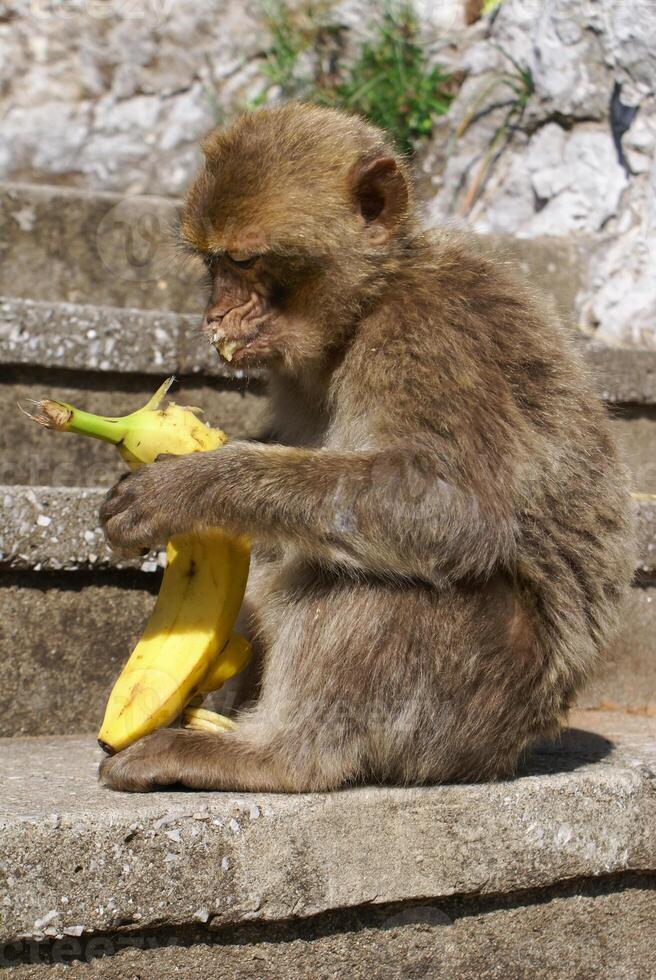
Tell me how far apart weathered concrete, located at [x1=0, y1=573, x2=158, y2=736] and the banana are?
1.03 feet

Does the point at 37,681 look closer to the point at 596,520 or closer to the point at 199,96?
the point at 596,520

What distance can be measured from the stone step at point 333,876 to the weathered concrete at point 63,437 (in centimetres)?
121

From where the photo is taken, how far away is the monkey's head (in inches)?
104

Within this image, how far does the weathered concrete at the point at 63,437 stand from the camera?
370 centimetres

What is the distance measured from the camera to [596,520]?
268 cm

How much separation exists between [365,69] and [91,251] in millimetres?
2360

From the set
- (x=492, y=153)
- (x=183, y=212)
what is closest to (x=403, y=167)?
(x=183, y=212)

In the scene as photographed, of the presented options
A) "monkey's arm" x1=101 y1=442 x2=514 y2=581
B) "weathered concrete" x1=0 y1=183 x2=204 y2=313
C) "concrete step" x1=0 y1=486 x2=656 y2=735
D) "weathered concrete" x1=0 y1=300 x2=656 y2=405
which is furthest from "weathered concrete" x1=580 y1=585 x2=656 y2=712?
"weathered concrete" x1=0 y1=183 x2=204 y2=313

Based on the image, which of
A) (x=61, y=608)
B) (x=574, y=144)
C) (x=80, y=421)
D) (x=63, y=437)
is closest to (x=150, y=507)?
(x=80, y=421)

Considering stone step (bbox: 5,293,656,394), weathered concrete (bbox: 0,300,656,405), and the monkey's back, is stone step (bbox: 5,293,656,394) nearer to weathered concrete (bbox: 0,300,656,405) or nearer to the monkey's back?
weathered concrete (bbox: 0,300,656,405)

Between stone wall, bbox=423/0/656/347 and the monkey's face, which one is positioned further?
stone wall, bbox=423/0/656/347

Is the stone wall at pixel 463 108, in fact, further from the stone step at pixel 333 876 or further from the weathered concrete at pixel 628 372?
the stone step at pixel 333 876

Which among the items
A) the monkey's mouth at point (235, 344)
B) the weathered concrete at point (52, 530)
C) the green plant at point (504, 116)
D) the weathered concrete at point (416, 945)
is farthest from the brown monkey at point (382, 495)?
the green plant at point (504, 116)

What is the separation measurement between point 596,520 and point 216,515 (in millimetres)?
882
